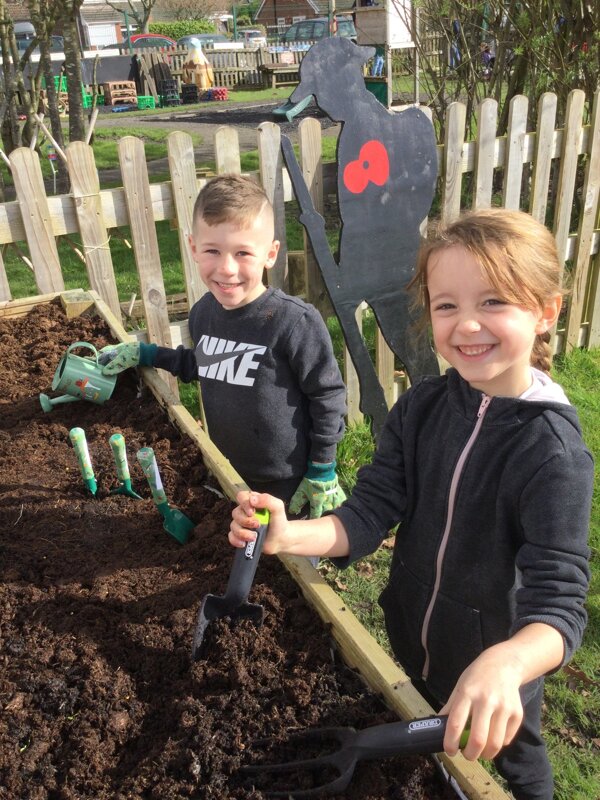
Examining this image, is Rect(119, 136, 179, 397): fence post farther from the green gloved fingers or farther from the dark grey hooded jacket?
the dark grey hooded jacket

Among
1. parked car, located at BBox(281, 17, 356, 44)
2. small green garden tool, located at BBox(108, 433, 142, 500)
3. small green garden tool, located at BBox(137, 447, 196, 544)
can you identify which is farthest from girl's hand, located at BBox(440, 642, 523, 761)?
parked car, located at BBox(281, 17, 356, 44)

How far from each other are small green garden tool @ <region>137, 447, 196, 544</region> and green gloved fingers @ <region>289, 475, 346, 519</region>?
687 millimetres

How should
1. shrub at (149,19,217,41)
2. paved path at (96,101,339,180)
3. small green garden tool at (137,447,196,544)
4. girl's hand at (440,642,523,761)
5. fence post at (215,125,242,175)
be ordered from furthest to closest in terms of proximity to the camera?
shrub at (149,19,217,41), paved path at (96,101,339,180), fence post at (215,125,242,175), small green garden tool at (137,447,196,544), girl's hand at (440,642,523,761)

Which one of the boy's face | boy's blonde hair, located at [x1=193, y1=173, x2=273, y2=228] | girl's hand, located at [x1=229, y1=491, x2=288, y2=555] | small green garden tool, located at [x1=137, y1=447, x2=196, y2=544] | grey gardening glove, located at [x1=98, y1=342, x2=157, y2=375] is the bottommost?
small green garden tool, located at [x1=137, y1=447, x2=196, y2=544]

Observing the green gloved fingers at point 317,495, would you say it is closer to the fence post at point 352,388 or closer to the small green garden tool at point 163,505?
the small green garden tool at point 163,505

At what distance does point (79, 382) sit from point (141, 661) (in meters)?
1.14

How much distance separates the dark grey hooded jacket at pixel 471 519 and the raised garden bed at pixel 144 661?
26 cm

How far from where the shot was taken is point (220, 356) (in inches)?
91.5

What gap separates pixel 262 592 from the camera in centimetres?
151

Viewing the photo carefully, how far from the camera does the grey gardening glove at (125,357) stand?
2350 mm

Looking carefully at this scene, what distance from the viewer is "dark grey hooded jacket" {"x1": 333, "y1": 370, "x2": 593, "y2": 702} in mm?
1228

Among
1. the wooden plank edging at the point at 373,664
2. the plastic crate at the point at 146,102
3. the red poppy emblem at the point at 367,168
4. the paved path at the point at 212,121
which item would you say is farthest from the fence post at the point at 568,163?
the plastic crate at the point at 146,102

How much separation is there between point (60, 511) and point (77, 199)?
68.4 inches

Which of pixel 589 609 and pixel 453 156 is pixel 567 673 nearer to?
pixel 589 609
